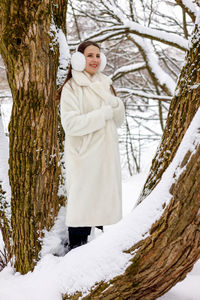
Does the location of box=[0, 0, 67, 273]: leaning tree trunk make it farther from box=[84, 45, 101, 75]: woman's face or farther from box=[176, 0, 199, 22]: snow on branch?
box=[176, 0, 199, 22]: snow on branch

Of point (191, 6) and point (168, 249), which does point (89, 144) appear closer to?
point (168, 249)

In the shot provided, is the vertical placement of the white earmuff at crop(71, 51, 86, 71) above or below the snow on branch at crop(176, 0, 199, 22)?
below

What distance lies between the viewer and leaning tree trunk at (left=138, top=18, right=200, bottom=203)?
134 centimetres

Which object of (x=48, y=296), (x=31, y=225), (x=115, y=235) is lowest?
(x=48, y=296)

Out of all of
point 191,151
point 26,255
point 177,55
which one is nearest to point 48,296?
point 26,255

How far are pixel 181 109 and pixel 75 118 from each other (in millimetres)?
706

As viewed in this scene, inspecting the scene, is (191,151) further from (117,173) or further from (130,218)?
(117,173)

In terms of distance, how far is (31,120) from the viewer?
1.80 metres

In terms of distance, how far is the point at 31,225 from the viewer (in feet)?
6.14

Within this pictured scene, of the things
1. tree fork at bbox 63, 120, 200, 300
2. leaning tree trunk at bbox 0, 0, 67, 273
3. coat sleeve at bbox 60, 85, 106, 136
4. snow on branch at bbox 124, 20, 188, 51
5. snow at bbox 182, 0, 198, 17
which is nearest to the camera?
tree fork at bbox 63, 120, 200, 300

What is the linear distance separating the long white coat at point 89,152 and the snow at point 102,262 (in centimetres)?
30

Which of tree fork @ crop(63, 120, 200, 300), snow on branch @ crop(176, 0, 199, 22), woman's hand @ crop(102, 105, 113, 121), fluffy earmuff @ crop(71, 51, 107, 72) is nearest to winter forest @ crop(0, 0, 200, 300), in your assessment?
tree fork @ crop(63, 120, 200, 300)

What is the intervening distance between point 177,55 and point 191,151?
26.4 ft

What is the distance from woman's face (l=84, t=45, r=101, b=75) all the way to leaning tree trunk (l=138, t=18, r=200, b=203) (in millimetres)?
730
